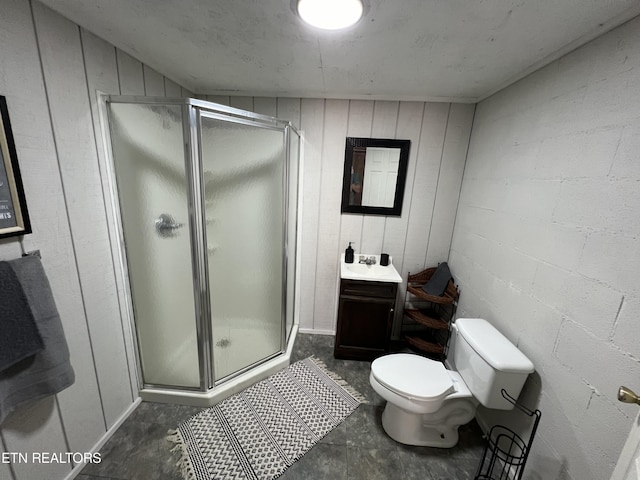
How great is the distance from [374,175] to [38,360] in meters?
2.14

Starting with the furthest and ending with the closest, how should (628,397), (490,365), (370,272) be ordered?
1. (370,272)
2. (490,365)
3. (628,397)

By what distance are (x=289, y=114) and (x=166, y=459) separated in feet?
7.67

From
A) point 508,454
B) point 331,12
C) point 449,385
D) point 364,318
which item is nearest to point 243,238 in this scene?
point 364,318

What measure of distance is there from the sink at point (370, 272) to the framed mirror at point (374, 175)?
0.45 m

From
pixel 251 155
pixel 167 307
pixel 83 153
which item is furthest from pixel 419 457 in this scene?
pixel 83 153

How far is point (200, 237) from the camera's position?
1.38 meters

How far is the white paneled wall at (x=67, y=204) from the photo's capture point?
2.96 ft

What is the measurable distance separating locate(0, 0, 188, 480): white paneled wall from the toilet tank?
76.3 inches

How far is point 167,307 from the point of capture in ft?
5.04

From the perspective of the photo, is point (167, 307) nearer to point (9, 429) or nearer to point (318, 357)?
point (9, 429)

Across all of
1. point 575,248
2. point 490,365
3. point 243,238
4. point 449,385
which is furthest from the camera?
point 243,238

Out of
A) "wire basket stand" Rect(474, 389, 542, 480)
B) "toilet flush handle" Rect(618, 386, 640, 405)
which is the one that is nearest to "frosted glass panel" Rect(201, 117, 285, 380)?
"wire basket stand" Rect(474, 389, 542, 480)

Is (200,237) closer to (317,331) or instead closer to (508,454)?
(317,331)

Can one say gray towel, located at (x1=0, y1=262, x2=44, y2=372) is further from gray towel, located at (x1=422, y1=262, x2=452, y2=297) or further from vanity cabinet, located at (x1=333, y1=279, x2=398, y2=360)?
gray towel, located at (x1=422, y1=262, x2=452, y2=297)
